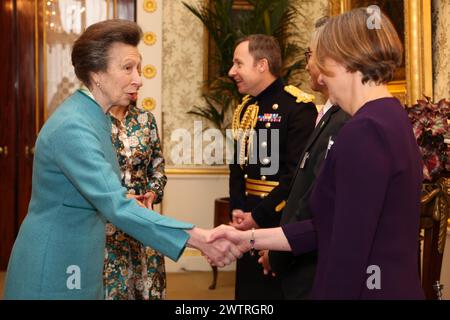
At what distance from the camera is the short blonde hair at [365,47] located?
175 cm

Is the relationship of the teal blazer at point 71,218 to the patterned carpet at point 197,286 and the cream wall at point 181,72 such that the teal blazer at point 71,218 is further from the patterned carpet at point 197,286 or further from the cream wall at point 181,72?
the cream wall at point 181,72

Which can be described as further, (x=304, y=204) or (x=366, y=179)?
(x=304, y=204)

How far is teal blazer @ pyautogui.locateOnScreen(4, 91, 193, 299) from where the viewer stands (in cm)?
206

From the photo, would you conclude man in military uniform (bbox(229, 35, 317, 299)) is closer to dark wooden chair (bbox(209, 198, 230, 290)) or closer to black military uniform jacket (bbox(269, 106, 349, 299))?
black military uniform jacket (bbox(269, 106, 349, 299))

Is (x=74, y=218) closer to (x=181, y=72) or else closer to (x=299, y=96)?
(x=299, y=96)

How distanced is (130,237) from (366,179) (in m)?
1.97

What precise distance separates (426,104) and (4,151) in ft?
15.8

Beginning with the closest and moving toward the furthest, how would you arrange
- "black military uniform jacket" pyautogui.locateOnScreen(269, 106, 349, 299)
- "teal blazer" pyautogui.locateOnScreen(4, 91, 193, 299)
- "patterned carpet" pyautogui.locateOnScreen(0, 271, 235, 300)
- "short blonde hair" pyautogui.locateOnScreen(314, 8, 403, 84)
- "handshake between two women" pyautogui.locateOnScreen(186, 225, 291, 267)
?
1. "short blonde hair" pyautogui.locateOnScreen(314, 8, 403, 84)
2. "teal blazer" pyautogui.locateOnScreen(4, 91, 193, 299)
3. "handshake between two women" pyautogui.locateOnScreen(186, 225, 291, 267)
4. "black military uniform jacket" pyautogui.locateOnScreen(269, 106, 349, 299)
5. "patterned carpet" pyautogui.locateOnScreen(0, 271, 235, 300)

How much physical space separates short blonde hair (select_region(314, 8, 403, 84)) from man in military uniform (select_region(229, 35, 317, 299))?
1751mm

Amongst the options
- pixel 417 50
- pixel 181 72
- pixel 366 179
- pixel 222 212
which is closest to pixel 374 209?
pixel 366 179

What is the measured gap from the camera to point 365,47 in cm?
175

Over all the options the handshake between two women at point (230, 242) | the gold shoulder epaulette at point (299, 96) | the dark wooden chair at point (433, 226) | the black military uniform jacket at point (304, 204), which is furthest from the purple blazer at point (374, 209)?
the gold shoulder epaulette at point (299, 96)

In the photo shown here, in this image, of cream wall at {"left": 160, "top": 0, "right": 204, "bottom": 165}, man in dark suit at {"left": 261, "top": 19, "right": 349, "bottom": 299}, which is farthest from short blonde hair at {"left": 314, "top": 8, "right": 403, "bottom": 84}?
cream wall at {"left": 160, "top": 0, "right": 204, "bottom": 165}

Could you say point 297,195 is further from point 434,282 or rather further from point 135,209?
point 434,282
